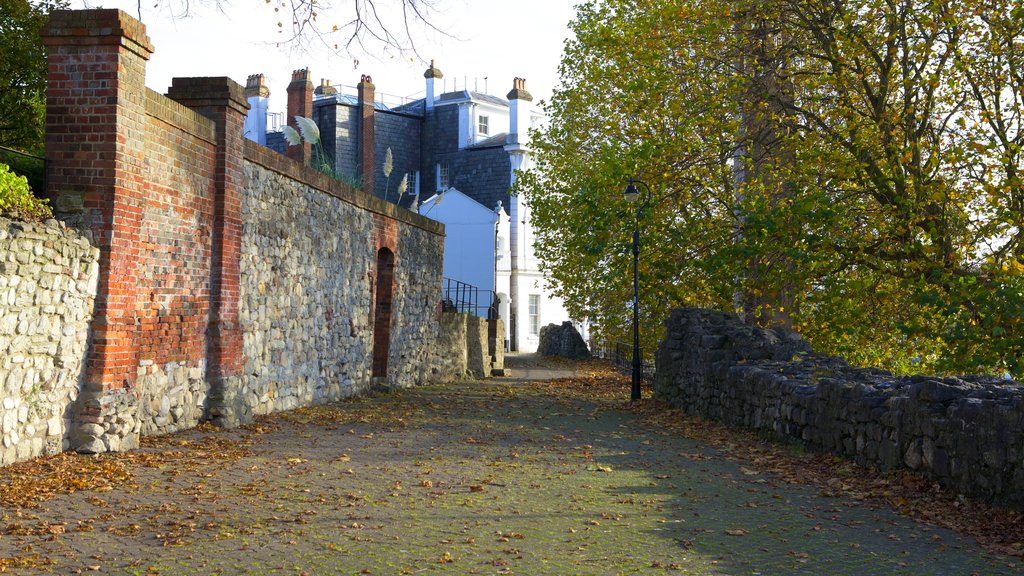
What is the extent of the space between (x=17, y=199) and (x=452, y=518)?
5202mm

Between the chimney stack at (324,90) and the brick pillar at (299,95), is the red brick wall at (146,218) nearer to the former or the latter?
the brick pillar at (299,95)

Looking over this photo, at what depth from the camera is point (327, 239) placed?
53.9 ft

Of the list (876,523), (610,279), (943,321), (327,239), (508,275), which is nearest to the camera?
(876,523)

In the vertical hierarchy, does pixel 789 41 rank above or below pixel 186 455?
above

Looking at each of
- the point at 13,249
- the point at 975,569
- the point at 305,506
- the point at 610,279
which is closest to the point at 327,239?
the point at 610,279

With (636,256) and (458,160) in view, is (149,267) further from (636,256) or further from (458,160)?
(458,160)

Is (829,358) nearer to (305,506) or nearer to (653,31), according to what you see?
(653,31)

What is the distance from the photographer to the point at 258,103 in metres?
43.6

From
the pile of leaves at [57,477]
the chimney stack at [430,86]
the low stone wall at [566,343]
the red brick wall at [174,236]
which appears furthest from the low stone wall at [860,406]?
the chimney stack at [430,86]

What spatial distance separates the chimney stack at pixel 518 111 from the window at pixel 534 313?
7.61 meters

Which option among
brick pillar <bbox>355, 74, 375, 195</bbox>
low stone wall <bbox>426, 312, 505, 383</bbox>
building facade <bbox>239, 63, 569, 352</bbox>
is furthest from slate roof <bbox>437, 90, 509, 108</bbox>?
low stone wall <bbox>426, 312, 505, 383</bbox>

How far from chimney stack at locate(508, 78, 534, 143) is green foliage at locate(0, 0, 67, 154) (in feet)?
98.9

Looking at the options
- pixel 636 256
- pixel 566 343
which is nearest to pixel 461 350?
pixel 636 256

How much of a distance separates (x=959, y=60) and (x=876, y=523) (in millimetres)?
8559
